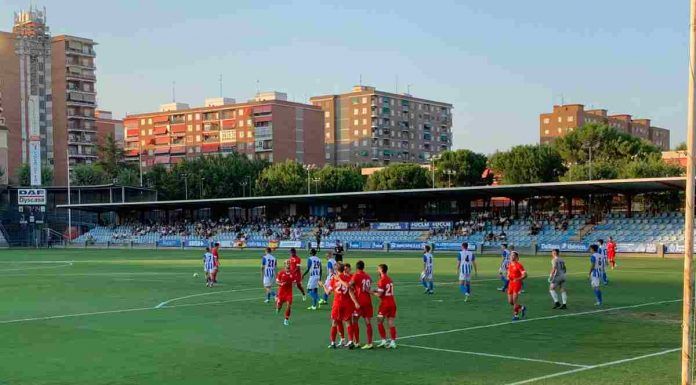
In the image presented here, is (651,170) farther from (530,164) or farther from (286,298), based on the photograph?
(286,298)

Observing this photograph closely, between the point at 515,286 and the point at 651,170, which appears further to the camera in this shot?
the point at 651,170

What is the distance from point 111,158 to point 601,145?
274 ft

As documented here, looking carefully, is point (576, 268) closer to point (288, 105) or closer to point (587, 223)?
point (587, 223)

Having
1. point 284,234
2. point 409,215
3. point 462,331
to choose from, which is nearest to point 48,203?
point 284,234

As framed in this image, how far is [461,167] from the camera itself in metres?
118

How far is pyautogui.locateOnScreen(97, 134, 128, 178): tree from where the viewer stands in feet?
442

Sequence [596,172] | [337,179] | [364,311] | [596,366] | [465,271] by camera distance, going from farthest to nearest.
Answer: [337,179] → [596,172] → [465,271] → [364,311] → [596,366]

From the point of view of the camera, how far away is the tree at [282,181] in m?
122

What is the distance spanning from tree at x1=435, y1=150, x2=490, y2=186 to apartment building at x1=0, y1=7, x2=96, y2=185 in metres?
64.4

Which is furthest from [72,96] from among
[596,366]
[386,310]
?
[596,366]

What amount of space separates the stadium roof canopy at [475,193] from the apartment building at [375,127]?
273 ft

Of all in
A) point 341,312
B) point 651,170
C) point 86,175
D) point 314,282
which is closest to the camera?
point 341,312

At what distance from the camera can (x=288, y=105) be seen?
16112 centimetres

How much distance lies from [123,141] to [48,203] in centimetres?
7418
